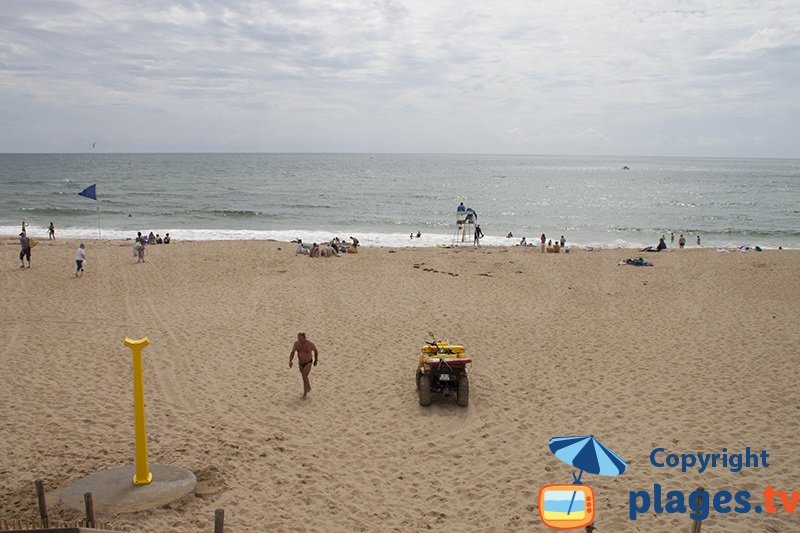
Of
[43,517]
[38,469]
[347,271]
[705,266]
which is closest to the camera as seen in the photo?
[43,517]

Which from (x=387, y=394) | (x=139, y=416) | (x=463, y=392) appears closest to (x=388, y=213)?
(x=387, y=394)

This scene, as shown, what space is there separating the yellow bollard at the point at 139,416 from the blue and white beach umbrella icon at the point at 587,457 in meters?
4.32

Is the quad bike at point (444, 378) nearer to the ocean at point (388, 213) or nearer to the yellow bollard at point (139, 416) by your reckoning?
the yellow bollard at point (139, 416)

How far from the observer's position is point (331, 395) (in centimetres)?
984

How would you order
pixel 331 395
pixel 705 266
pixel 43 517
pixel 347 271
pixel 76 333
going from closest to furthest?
pixel 43 517 → pixel 331 395 → pixel 76 333 → pixel 347 271 → pixel 705 266

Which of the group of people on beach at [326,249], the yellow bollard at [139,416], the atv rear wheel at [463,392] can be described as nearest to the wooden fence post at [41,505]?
the yellow bollard at [139,416]

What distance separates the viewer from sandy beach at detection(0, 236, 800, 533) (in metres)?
6.76

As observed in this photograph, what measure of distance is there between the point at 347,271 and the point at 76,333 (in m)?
9.95

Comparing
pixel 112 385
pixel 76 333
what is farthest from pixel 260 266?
pixel 112 385

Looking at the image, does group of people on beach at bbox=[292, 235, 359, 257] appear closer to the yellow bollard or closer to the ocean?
the ocean

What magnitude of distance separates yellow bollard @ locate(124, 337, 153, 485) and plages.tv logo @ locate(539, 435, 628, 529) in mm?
4271

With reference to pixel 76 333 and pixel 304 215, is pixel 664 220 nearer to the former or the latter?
pixel 304 215

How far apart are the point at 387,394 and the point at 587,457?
4.95 metres

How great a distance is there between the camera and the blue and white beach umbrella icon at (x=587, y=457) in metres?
5.26
